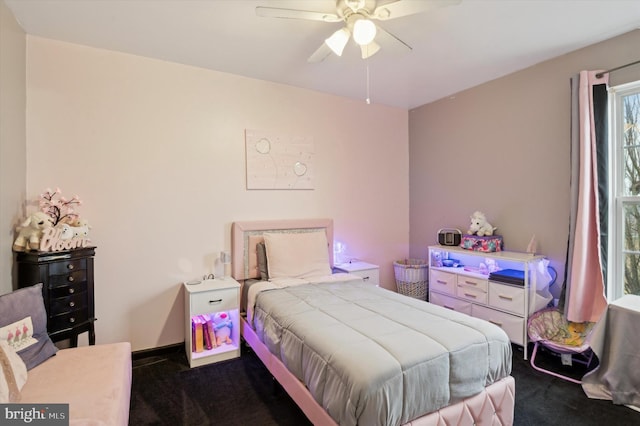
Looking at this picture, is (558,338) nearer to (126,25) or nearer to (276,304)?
(276,304)

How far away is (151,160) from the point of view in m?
2.81

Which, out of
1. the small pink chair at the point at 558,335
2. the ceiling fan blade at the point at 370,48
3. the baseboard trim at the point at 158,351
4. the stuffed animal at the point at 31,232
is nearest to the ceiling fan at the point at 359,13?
the ceiling fan blade at the point at 370,48

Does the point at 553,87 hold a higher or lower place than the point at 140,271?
higher

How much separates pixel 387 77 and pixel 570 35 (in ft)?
4.73

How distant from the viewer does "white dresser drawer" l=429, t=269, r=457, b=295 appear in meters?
3.33

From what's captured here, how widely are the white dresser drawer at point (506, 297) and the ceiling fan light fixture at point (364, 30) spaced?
233 centimetres

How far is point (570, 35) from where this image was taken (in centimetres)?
244

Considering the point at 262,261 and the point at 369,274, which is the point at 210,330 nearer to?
the point at 262,261

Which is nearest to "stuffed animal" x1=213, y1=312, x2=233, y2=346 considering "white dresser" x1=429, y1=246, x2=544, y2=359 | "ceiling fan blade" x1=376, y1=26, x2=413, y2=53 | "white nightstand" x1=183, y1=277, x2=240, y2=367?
"white nightstand" x1=183, y1=277, x2=240, y2=367

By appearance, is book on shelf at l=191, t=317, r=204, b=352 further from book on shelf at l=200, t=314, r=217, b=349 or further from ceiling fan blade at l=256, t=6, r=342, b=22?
ceiling fan blade at l=256, t=6, r=342, b=22

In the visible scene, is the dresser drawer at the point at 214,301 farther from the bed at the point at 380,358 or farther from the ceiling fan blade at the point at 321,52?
the ceiling fan blade at the point at 321,52

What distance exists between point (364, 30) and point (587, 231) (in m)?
2.30

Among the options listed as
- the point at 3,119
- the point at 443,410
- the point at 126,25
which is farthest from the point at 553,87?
the point at 3,119

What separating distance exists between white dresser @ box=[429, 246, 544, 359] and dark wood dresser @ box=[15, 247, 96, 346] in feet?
10.3
